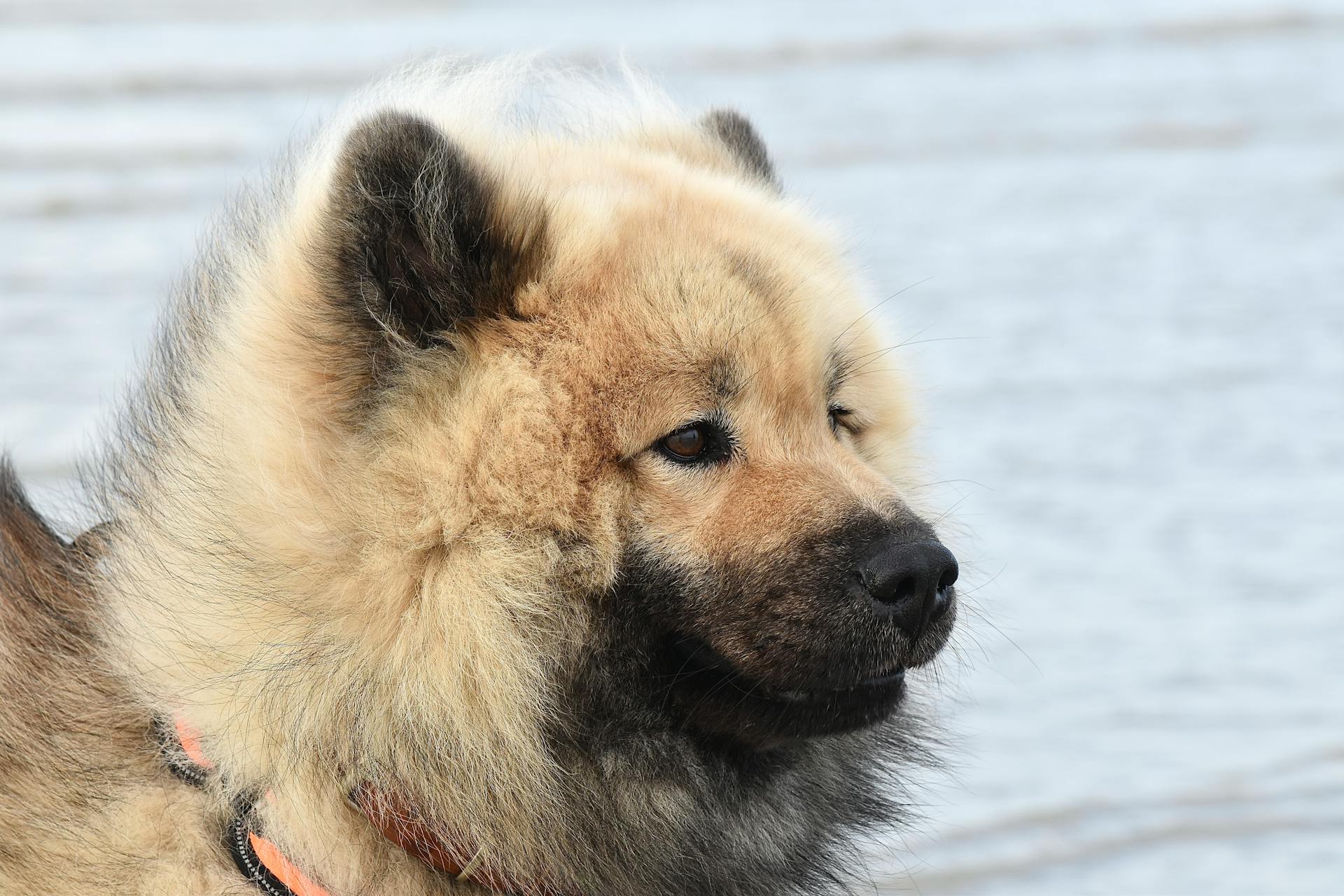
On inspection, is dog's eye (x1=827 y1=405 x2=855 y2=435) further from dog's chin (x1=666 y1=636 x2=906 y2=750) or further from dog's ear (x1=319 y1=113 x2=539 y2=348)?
dog's ear (x1=319 y1=113 x2=539 y2=348)

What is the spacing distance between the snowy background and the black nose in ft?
2.40

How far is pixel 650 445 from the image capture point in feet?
7.71

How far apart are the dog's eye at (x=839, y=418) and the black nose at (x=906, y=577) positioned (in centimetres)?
39

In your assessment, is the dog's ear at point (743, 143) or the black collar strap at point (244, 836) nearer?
the black collar strap at point (244, 836)

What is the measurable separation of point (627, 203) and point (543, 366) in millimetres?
375

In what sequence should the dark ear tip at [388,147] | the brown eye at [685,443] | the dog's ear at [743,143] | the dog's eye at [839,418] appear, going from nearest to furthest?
the dark ear tip at [388,147] → the brown eye at [685,443] → the dog's eye at [839,418] → the dog's ear at [743,143]

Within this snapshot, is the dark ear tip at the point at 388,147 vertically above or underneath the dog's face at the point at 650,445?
above

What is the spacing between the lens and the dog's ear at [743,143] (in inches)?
129

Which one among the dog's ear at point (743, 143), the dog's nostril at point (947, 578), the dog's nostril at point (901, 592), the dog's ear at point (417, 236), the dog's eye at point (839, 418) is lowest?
the dog's nostril at point (901, 592)

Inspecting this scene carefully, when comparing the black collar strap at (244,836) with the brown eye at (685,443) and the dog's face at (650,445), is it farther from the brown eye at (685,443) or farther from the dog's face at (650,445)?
the brown eye at (685,443)

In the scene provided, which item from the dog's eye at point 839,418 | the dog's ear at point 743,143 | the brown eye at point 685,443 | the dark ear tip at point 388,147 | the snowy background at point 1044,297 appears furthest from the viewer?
the snowy background at point 1044,297

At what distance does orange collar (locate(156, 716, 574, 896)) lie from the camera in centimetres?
230

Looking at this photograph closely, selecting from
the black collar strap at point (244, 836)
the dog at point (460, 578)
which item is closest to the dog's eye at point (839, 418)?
the dog at point (460, 578)

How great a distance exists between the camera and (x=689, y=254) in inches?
97.7
